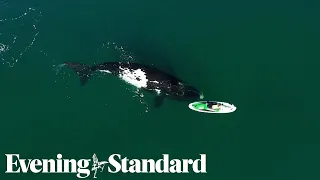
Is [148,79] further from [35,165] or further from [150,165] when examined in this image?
[35,165]

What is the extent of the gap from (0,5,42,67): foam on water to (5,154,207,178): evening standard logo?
9.68 metres

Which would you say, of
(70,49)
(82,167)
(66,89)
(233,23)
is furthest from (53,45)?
(233,23)

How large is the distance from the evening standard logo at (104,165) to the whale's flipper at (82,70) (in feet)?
23.1

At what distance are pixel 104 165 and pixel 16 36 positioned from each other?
15309 mm

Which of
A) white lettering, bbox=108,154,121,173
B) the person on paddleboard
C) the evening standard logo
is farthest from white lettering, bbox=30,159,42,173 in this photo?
the person on paddleboard

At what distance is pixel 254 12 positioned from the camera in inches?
1975

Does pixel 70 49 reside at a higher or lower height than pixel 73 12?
lower

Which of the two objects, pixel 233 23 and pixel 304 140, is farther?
pixel 233 23

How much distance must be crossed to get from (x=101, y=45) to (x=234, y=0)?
43.6 ft

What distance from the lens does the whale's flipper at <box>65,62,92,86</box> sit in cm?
4831

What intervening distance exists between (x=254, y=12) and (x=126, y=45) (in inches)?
488

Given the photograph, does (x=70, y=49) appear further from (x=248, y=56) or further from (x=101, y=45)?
(x=248, y=56)

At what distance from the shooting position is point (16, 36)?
166 ft

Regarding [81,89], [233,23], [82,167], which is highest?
[233,23]
